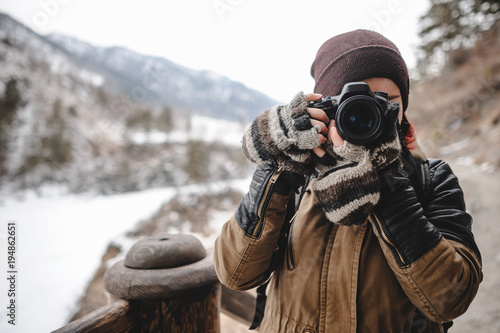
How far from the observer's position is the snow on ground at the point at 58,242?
3.17 feet

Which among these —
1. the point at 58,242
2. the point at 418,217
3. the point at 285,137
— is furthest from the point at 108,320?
the point at 58,242

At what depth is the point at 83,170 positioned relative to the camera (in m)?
15.4

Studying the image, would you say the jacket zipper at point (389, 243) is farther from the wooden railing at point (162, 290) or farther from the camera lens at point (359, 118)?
the wooden railing at point (162, 290)

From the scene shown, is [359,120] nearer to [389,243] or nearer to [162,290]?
[389,243]

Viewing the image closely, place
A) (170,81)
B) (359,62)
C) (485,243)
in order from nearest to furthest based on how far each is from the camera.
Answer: (359,62) < (485,243) < (170,81)

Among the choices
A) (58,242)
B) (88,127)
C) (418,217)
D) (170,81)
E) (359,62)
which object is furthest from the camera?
(170,81)

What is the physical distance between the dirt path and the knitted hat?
2.46 metres

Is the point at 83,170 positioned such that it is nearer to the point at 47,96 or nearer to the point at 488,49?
the point at 47,96

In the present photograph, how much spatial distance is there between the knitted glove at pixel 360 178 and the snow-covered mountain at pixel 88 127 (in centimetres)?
442

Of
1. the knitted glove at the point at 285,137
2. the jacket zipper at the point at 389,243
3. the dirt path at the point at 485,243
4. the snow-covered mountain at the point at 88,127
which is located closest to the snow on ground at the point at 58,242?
the knitted glove at the point at 285,137

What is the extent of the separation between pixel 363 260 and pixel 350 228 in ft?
0.27

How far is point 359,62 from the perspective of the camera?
792 mm

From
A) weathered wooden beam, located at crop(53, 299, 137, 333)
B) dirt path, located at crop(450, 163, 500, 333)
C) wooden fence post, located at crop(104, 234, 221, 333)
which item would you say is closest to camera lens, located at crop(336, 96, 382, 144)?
wooden fence post, located at crop(104, 234, 221, 333)

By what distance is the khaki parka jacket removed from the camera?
555 mm
